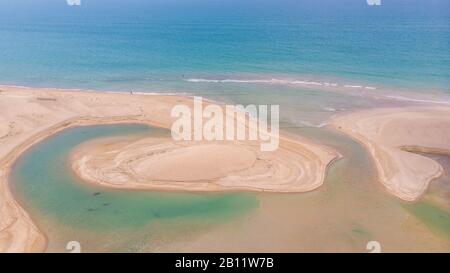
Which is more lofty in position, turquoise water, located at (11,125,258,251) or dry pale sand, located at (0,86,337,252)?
dry pale sand, located at (0,86,337,252)

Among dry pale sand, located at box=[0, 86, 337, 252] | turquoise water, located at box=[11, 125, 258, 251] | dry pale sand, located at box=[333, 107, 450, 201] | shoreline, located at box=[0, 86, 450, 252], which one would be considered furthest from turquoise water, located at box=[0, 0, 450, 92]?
turquoise water, located at box=[11, 125, 258, 251]

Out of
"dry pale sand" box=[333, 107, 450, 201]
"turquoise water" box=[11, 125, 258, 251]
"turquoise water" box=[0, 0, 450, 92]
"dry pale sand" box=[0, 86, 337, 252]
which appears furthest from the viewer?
"turquoise water" box=[0, 0, 450, 92]

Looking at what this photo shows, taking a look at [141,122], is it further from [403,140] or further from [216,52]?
[216,52]

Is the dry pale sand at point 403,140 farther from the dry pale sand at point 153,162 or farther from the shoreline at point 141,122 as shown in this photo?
the dry pale sand at point 153,162

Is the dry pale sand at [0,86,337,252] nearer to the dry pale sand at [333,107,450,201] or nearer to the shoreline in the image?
the shoreline

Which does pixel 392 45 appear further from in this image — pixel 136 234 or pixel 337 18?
pixel 136 234

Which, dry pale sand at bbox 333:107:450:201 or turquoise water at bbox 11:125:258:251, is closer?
turquoise water at bbox 11:125:258:251

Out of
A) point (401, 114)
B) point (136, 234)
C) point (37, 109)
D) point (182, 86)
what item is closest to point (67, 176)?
point (136, 234)

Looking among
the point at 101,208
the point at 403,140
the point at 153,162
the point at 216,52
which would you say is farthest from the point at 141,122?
the point at 216,52
